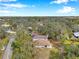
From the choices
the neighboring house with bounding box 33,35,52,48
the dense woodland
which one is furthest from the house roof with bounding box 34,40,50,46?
the dense woodland

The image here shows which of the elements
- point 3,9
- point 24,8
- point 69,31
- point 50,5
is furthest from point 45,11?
point 69,31

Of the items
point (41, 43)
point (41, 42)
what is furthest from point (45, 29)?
point (41, 43)

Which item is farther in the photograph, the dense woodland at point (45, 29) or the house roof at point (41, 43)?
the house roof at point (41, 43)

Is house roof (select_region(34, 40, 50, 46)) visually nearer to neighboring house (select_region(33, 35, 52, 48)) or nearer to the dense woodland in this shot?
neighboring house (select_region(33, 35, 52, 48))

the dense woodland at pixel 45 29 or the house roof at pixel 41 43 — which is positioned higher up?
the dense woodland at pixel 45 29

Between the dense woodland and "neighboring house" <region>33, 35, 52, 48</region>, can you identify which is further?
"neighboring house" <region>33, 35, 52, 48</region>

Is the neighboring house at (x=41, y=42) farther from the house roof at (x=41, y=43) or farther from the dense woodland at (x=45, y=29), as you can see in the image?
the dense woodland at (x=45, y=29)

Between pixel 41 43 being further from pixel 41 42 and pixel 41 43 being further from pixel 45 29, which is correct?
pixel 45 29

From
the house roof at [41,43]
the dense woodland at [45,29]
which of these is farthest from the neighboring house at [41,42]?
the dense woodland at [45,29]

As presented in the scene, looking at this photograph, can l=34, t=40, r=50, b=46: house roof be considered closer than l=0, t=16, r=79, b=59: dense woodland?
No

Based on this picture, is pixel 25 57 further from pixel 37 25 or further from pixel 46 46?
pixel 37 25

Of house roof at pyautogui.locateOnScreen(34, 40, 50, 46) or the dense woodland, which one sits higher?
the dense woodland
